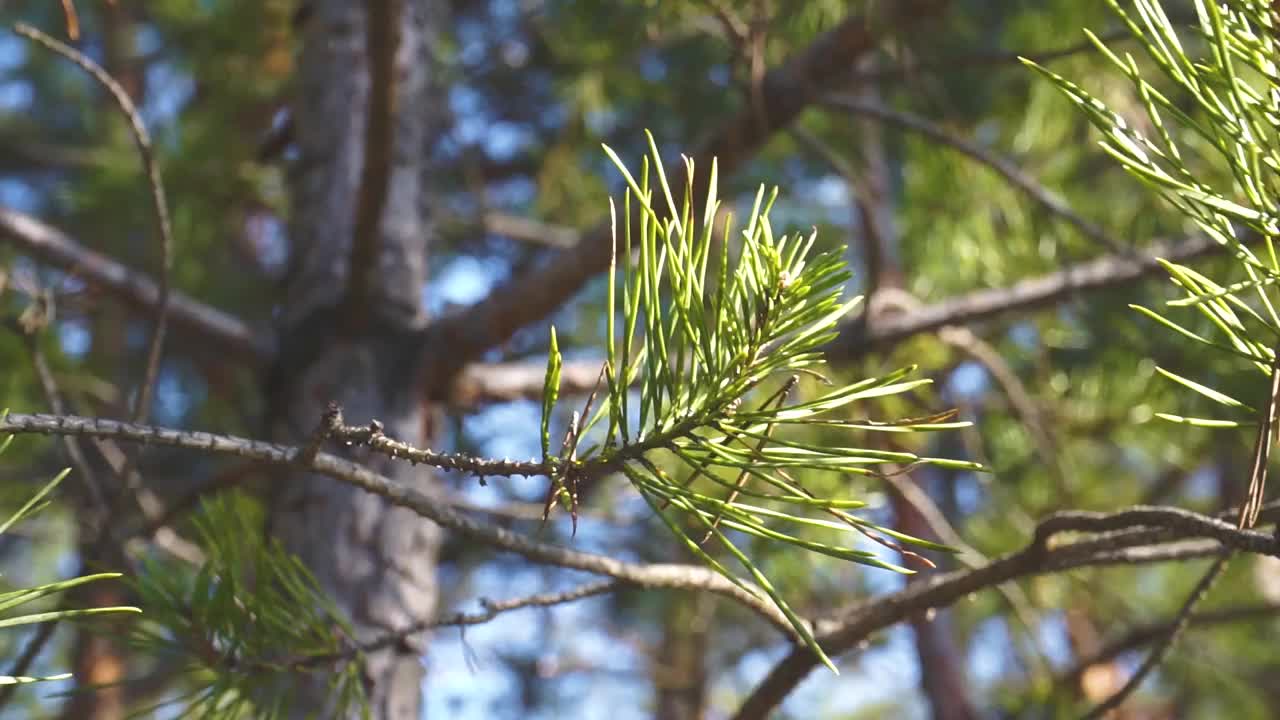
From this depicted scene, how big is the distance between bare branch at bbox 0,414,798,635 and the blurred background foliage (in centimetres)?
29

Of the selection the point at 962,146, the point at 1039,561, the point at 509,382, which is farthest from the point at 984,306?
the point at 1039,561

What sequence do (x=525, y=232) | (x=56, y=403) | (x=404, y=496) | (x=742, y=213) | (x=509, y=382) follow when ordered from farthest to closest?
1. (x=742, y=213)
2. (x=525, y=232)
3. (x=509, y=382)
4. (x=56, y=403)
5. (x=404, y=496)

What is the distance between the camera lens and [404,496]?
0.81 m

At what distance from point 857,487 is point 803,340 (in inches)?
41.5

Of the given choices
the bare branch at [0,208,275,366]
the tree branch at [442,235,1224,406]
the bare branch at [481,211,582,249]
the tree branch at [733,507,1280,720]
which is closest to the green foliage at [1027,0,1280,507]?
the tree branch at [733,507,1280,720]

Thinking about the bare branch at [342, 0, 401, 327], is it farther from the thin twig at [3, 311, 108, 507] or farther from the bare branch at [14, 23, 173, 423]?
the thin twig at [3, 311, 108, 507]

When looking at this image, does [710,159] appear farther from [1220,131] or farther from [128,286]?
[1220,131]

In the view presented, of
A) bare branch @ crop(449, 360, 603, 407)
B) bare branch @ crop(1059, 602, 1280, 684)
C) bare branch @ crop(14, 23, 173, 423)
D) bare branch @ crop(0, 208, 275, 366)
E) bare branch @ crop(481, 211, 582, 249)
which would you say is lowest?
bare branch @ crop(1059, 602, 1280, 684)

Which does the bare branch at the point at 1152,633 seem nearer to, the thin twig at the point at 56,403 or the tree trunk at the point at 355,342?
Answer: the tree trunk at the point at 355,342

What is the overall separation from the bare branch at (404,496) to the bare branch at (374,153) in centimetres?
66

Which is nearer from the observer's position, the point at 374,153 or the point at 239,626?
the point at 239,626

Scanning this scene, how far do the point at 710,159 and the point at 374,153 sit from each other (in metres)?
0.42

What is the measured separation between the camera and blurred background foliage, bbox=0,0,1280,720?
1.90 m

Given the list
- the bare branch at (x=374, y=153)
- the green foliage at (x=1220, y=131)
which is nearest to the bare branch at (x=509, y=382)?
the bare branch at (x=374, y=153)
